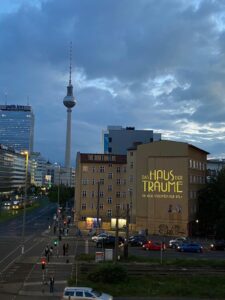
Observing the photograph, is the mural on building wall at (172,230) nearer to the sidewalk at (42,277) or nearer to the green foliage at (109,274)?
the sidewalk at (42,277)

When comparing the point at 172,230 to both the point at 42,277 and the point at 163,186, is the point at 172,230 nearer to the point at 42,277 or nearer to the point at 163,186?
the point at 163,186


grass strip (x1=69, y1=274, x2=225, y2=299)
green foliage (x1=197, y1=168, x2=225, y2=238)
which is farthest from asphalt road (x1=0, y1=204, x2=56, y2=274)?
green foliage (x1=197, y1=168, x2=225, y2=238)

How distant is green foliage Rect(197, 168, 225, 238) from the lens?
295 ft

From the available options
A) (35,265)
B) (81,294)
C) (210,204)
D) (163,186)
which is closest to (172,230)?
(163,186)

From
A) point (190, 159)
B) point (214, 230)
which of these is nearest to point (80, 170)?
point (190, 159)

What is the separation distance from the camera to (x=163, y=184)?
88.9m

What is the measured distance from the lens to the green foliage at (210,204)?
89.8 metres

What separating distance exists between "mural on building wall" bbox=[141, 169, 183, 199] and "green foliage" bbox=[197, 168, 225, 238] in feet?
23.4

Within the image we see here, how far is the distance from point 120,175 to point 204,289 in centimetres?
7464

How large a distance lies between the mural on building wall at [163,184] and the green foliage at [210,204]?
7131 millimetres

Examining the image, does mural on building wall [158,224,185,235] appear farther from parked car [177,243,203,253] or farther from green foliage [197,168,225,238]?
parked car [177,243,203,253]

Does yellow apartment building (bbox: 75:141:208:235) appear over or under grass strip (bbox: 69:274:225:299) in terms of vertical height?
over

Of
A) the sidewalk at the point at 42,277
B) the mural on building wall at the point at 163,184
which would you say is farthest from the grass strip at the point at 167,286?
the mural on building wall at the point at 163,184

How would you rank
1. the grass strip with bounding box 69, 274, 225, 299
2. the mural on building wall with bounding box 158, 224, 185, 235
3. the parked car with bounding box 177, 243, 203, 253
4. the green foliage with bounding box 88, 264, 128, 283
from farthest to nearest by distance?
the mural on building wall with bounding box 158, 224, 185, 235 → the parked car with bounding box 177, 243, 203, 253 → the green foliage with bounding box 88, 264, 128, 283 → the grass strip with bounding box 69, 274, 225, 299
